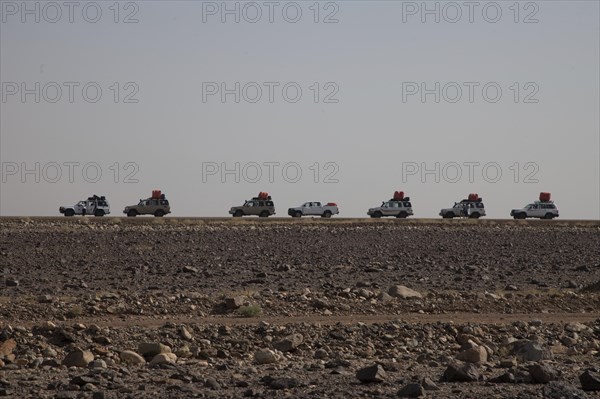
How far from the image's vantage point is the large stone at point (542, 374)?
1260 centimetres

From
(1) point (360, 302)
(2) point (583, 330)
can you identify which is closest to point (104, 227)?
(1) point (360, 302)

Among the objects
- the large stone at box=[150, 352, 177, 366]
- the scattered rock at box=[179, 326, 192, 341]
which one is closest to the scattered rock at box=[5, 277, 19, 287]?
the scattered rock at box=[179, 326, 192, 341]

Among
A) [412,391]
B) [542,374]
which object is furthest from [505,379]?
[412,391]

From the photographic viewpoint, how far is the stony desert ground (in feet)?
40.9

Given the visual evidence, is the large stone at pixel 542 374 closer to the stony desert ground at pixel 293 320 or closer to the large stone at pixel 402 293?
the stony desert ground at pixel 293 320

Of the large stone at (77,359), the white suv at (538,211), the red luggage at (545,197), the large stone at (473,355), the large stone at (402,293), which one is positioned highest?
the red luggage at (545,197)

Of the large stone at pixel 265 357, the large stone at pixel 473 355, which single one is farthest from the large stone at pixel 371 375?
the large stone at pixel 473 355

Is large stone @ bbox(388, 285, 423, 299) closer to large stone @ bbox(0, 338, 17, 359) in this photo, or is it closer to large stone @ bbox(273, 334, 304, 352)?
large stone @ bbox(273, 334, 304, 352)

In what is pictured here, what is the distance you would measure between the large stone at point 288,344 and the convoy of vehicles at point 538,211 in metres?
63.2

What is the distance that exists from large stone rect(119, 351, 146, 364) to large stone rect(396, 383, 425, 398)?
447 centimetres

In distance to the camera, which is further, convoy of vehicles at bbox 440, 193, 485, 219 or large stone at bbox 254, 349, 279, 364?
convoy of vehicles at bbox 440, 193, 485, 219

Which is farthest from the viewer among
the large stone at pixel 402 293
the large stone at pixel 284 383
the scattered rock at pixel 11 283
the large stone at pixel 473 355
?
the scattered rock at pixel 11 283

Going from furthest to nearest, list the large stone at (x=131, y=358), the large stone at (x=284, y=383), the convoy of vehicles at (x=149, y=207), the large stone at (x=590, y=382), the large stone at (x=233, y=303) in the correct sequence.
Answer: the convoy of vehicles at (x=149, y=207) → the large stone at (x=233, y=303) → the large stone at (x=131, y=358) → the large stone at (x=590, y=382) → the large stone at (x=284, y=383)

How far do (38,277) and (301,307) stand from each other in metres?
9.68
